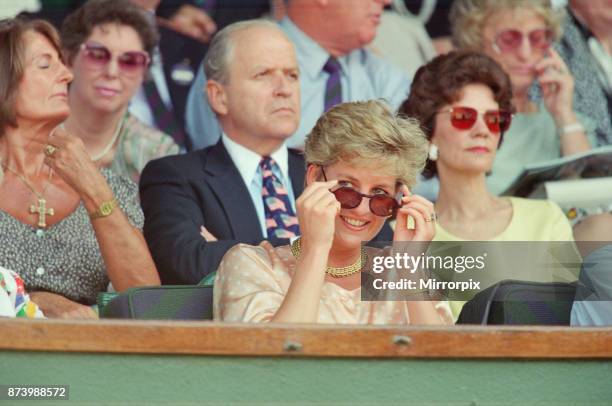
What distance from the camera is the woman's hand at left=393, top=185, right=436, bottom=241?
11.2 feet

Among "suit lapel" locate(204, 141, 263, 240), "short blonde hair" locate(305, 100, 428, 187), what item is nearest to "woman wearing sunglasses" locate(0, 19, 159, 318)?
"suit lapel" locate(204, 141, 263, 240)

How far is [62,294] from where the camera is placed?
4227 millimetres

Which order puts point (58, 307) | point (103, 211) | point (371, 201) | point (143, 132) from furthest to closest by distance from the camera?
1. point (143, 132)
2. point (103, 211)
3. point (58, 307)
4. point (371, 201)

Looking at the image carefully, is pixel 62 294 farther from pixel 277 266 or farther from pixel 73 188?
pixel 277 266

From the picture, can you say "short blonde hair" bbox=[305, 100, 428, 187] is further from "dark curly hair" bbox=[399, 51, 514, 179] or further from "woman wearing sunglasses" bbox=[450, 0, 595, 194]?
"woman wearing sunglasses" bbox=[450, 0, 595, 194]

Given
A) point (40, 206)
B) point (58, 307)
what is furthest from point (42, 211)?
point (58, 307)

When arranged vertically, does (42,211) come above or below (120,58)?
below

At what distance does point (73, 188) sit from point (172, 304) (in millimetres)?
983

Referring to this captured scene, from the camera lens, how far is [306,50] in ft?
17.8

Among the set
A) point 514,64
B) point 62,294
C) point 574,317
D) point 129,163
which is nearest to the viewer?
point 574,317

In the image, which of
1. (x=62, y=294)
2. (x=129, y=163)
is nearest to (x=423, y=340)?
(x=62, y=294)

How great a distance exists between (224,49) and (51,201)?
0.84m

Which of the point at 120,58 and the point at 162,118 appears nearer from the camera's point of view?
the point at 120,58

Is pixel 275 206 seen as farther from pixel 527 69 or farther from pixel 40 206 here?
pixel 527 69
